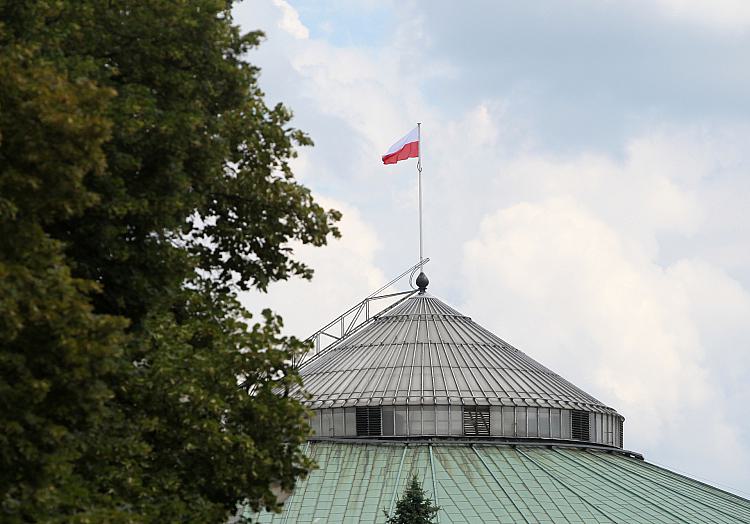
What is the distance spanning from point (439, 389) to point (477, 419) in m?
2.25

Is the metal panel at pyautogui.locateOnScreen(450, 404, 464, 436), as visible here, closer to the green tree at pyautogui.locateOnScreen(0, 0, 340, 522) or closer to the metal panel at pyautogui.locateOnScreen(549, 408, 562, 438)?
the metal panel at pyautogui.locateOnScreen(549, 408, 562, 438)

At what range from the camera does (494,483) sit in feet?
213

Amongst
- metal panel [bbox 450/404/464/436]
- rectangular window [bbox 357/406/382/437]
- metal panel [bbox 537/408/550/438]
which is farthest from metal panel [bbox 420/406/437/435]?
metal panel [bbox 537/408/550/438]

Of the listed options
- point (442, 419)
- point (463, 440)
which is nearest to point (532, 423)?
Answer: point (463, 440)

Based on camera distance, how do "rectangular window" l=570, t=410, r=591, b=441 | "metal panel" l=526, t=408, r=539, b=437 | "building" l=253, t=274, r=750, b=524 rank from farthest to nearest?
"rectangular window" l=570, t=410, r=591, b=441, "metal panel" l=526, t=408, r=539, b=437, "building" l=253, t=274, r=750, b=524

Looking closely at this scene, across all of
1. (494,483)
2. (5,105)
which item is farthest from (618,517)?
(5,105)

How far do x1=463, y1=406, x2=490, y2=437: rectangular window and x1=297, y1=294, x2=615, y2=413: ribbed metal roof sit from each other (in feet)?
1.08

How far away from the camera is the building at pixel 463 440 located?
205 feet

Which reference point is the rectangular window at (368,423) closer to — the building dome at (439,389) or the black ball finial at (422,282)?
the building dome at (439,389)

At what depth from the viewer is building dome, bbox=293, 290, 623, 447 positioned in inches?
2776

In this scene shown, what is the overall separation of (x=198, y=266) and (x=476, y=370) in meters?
43.2

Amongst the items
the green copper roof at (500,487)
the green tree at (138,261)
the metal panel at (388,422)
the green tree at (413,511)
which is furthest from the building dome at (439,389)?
the green tree at (138,261)

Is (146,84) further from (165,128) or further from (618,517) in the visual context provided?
(618,517)

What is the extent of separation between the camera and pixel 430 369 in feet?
242
